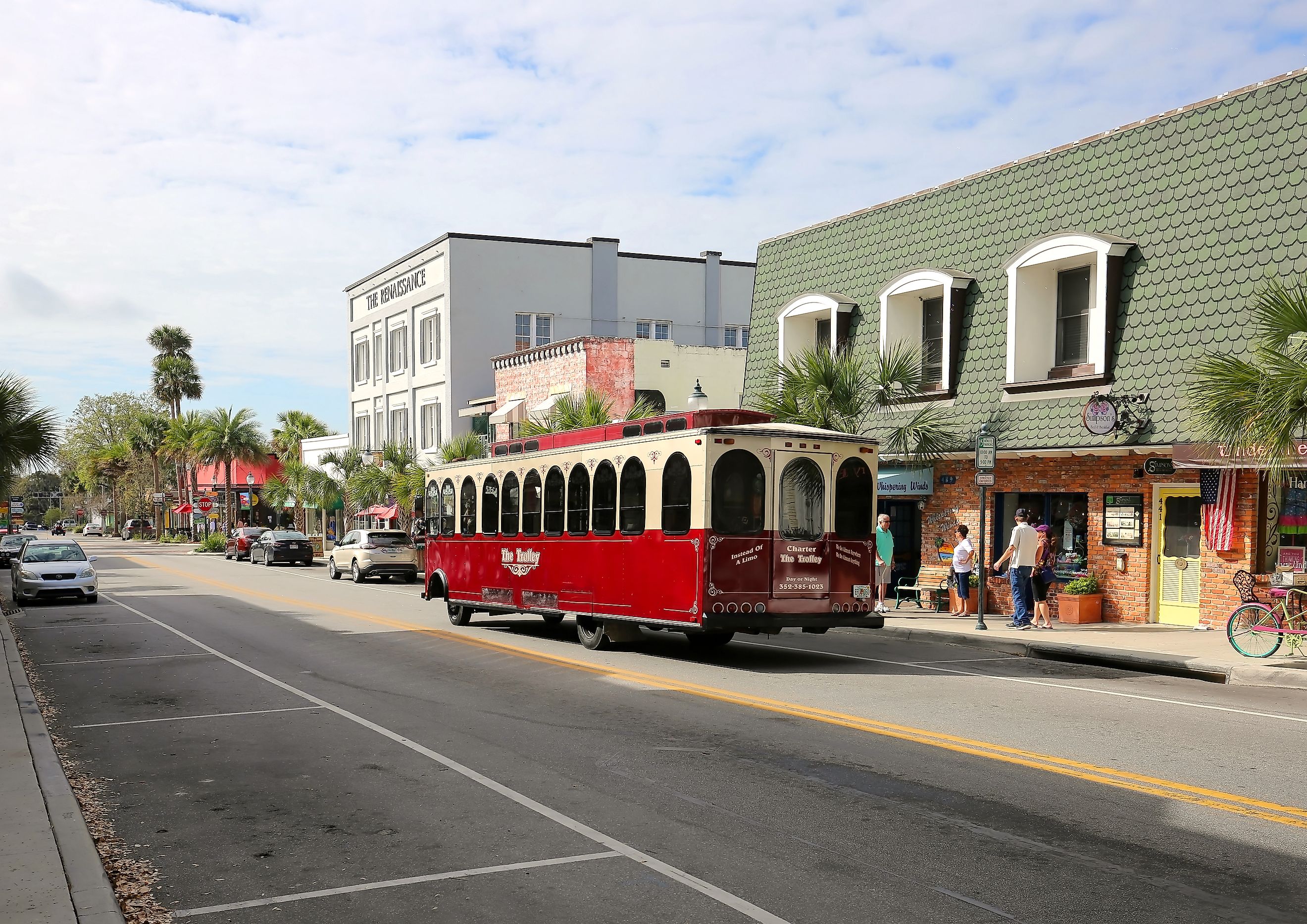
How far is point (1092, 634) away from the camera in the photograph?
712 inches

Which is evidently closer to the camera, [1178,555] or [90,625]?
[1178,555]

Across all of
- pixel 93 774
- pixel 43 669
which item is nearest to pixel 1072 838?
pixel 93 774

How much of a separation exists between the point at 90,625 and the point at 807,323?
16.4 metres

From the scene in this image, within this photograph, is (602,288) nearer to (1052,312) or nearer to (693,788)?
(1052,312)

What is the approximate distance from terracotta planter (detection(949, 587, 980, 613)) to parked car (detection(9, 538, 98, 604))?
19178mm

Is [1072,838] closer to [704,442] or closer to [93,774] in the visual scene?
[93,774]

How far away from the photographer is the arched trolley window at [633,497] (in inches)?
626

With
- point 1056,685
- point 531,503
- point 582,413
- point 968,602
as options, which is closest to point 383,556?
point 582,413

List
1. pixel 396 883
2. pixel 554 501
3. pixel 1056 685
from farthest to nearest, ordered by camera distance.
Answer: pixel 554 501 < pixel 1056 685 < pixel 396 883

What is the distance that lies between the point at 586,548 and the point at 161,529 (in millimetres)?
90519

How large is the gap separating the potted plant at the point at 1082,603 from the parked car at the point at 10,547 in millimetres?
40534

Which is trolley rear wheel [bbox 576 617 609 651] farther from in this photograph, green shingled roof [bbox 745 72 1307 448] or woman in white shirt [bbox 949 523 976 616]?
green shingled roof [bbox 745 72 1307 448]

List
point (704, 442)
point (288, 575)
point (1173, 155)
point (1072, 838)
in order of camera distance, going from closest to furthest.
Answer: point (1072, 838) → point (704, 442) → point (1173, 155) → point (288, 575)

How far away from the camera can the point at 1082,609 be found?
19781 millimetres
